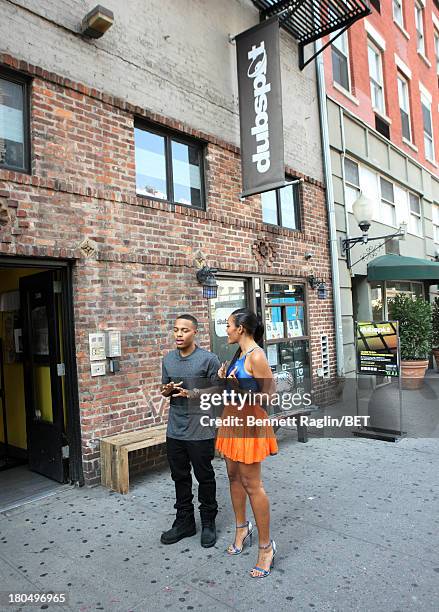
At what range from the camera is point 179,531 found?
11.8 feet

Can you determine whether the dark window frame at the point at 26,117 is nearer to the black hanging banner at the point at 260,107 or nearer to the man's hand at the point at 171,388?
the man's hand at the point at 171,388

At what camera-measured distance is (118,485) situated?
15.1 ft

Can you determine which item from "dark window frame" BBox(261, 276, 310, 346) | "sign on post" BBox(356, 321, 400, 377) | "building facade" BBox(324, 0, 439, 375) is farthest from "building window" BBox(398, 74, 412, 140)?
"sign on post" BBox(356, 321, 400, 377)

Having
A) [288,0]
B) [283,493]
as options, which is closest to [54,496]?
[283,493]

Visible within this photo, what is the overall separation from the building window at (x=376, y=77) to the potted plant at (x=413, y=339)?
5300mm

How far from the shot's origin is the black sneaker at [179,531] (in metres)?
3.56

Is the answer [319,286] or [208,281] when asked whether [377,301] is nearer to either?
[319,286]

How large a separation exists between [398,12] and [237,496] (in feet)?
51.7

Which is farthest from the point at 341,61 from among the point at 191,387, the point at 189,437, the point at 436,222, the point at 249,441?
the point at 249,441

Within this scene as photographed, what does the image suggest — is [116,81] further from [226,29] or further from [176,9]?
[226,29]

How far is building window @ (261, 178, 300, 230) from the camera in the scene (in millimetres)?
7676

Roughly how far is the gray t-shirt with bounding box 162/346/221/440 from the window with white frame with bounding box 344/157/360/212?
7.16 m

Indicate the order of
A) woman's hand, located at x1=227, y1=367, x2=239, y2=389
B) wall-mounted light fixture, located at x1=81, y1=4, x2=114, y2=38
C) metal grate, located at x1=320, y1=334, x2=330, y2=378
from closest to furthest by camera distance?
woman's hand, located at x1=227, y1=367, x2=239, y2=389 → wall-mounted light fixture, located at x1=81, y1=4, x2=114, y2=38 → metal grate, located at x1=320, y1=334, x2=330, y2=378

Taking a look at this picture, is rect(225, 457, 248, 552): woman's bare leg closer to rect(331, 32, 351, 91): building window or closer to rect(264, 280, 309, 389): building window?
rect(264, 280, 309, 389): building window
